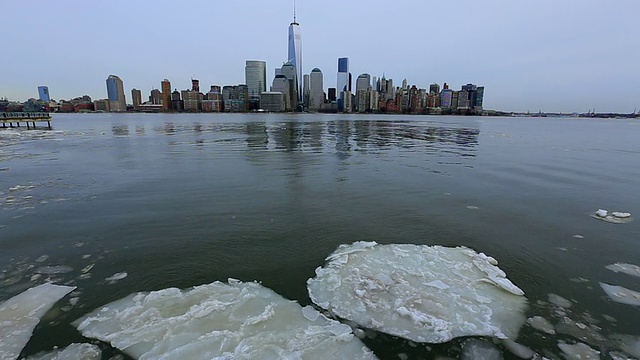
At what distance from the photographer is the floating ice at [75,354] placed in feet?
14.3

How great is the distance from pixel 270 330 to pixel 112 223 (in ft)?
22.2

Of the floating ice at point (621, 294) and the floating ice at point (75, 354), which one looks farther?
the floating ice at point (621, 294)

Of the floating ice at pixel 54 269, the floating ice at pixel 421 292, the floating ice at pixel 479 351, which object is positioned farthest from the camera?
the floating ice at pixel 54 269

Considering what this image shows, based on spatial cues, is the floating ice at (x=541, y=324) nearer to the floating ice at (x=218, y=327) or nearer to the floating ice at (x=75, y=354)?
the floating ice at (x=218, y=327)

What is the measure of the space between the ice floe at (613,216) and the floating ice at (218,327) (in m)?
9.86

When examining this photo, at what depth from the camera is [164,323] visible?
4.98 m

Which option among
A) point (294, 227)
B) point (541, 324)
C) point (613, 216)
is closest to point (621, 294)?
point (541, 324)

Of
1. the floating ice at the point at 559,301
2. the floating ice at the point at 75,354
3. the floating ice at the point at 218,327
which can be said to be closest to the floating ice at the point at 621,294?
the floating ice at the point at 559,301

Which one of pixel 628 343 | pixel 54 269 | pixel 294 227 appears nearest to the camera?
pixel 628 343

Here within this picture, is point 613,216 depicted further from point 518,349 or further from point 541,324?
point 518,349

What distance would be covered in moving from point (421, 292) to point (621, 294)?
3.79 m

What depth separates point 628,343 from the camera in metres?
4.70

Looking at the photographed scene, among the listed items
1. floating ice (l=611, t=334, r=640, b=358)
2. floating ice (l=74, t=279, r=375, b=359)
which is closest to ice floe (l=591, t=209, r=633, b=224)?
floating ice (l=611, t=334, r=640, b=358)

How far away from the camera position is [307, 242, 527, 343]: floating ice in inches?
200
